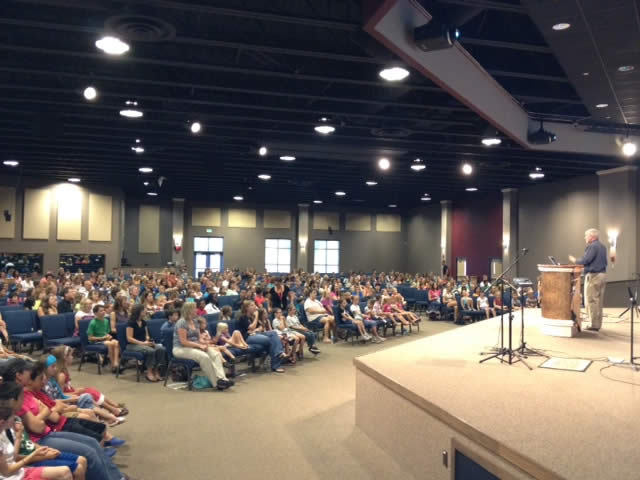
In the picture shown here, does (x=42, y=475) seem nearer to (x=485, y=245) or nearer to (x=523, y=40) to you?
(x=523, y=40)

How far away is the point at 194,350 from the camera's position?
7152mm

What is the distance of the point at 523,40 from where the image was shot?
649 centimetres

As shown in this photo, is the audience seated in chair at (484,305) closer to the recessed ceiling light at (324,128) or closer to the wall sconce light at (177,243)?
the recessed ceiling light at (324,128)

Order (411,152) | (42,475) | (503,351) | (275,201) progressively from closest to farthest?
(42,475) → (503,351) → (411,152) → (275,201)

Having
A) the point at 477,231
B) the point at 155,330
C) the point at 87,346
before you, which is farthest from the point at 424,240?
the point at 87,346

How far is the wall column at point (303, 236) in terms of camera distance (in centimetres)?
2806

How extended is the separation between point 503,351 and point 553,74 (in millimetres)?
4305

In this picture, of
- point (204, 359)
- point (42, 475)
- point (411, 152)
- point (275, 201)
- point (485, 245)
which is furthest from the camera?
point (275, 201)

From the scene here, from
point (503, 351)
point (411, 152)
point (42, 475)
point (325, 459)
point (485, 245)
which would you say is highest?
point (411, 152)

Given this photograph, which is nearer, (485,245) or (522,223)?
(522,223)

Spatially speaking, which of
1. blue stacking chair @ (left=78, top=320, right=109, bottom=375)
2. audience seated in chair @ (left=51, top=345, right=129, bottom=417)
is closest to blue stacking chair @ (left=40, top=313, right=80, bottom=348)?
blue stacking chair @ (left=78, top=320, right=109, bottom=375)

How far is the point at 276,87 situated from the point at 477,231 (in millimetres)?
17300

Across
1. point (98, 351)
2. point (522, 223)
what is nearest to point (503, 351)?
point (98, 351)

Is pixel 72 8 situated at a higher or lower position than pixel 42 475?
higher
